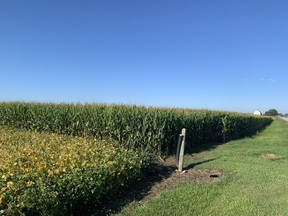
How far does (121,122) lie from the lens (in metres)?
13.3

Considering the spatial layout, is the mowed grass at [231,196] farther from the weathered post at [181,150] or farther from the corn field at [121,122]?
the corn field at [121,122]

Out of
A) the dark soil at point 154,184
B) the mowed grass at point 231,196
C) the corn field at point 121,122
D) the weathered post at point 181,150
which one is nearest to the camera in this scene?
the mowed grass at point 231,196

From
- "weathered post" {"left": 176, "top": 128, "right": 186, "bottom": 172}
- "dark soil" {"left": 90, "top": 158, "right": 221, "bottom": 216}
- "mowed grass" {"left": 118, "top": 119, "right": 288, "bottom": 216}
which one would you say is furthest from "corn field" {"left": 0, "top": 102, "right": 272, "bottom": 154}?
"mowed grass" {"left": 118, "top": 119, "right": 288, "bottom": 216}

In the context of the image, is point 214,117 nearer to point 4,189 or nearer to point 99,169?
point 99,169

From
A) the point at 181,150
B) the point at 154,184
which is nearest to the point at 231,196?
the point at 154,184

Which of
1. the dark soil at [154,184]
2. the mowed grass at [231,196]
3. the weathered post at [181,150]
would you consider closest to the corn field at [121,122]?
the weathered post at [181,150]

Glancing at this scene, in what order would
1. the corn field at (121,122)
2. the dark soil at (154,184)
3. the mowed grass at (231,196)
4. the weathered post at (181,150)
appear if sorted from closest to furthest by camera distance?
the mowed grass at (231,196) → the dark soil at (154,184) → the weathered post at (181,150) → the corn field at (121,122)

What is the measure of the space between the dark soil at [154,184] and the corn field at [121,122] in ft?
4.99

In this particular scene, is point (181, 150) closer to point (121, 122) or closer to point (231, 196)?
point (231, 196)

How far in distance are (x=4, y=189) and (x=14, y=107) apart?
15311 millimetres

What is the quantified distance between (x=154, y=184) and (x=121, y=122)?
18.6 ft

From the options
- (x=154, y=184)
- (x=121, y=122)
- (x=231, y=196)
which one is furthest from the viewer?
(x=121, y=122)

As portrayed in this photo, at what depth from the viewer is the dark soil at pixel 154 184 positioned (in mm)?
6231

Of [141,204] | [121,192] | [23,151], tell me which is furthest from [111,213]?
[23,151]
